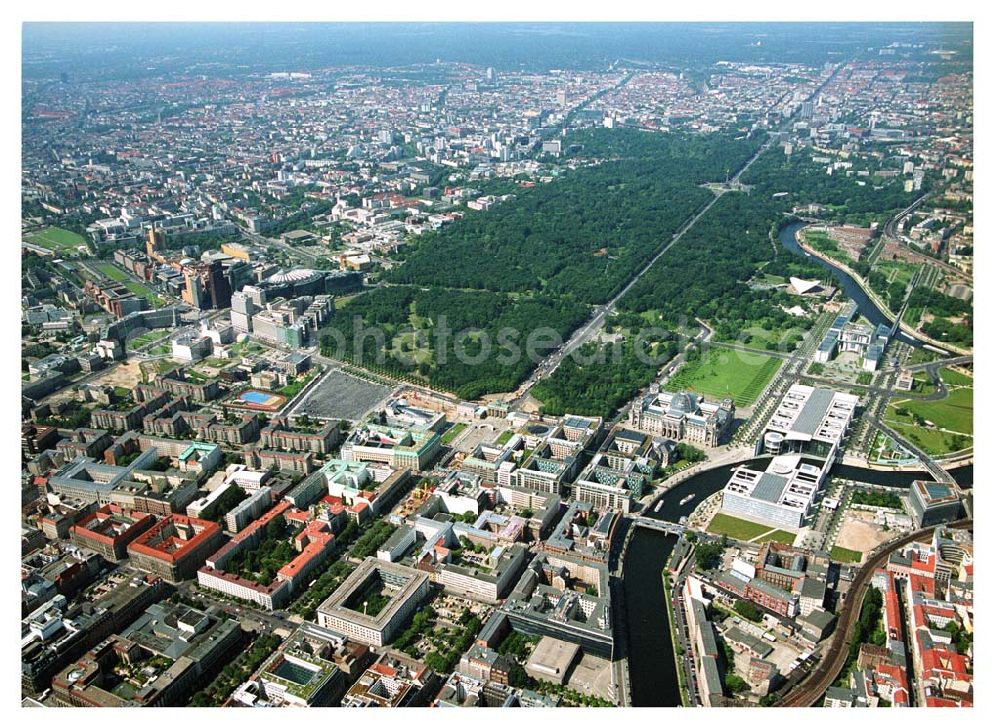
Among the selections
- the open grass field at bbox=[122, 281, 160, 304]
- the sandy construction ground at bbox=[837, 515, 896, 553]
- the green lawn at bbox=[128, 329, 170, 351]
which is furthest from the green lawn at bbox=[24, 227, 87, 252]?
the sandy construction ground at bbox=[837, 515, 896, 553]

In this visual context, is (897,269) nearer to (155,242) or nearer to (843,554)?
(843,554)

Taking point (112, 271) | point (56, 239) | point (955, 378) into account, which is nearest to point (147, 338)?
point (112, 271)

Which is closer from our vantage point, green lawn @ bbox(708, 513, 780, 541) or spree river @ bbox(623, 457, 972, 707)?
spree river @ bbox(623, 457, 972, 707)

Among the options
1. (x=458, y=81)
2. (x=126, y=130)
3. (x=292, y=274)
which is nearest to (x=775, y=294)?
(x=292, y=274)

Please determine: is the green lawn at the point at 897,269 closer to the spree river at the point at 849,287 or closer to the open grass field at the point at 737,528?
the spree river at the point at 849,287

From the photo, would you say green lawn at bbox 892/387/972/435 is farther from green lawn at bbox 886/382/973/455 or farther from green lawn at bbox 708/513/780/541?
green lawn at bbox 708/513/780/541
